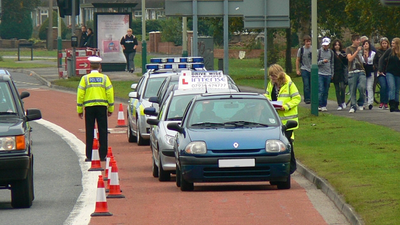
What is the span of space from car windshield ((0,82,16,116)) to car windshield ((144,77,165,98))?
8.09m

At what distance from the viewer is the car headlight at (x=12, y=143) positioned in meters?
11.0

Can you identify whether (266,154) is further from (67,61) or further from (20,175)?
(67,61)

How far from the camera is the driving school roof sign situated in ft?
54.5

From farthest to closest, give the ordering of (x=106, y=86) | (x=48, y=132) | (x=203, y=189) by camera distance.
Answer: (x=48, y=132) → (x=106, y=86) → (x=203, y=189)

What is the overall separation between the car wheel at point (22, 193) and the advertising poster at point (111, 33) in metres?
34.6

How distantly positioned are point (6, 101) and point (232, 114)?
10.7 ft

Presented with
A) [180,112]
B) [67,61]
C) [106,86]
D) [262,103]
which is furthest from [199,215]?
[67,61]

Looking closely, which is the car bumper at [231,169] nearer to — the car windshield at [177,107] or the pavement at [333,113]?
the pavement at [333,113]

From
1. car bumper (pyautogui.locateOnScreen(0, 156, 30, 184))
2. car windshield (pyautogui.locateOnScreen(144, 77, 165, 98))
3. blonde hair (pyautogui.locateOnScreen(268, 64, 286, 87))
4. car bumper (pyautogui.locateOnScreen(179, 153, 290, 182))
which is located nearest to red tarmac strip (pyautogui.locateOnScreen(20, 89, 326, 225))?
car bumper (pyautogui.locateOnScreen(179, 153, 290, 182))

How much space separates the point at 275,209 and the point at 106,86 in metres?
6.43

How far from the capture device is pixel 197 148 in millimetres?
12234

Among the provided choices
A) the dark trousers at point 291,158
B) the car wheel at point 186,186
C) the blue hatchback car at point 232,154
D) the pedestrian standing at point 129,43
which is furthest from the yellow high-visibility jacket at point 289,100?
the pedestrian standing at point 129,43

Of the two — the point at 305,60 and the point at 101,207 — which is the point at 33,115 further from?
the point at 305,60

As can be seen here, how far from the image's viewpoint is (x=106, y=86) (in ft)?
54.5
